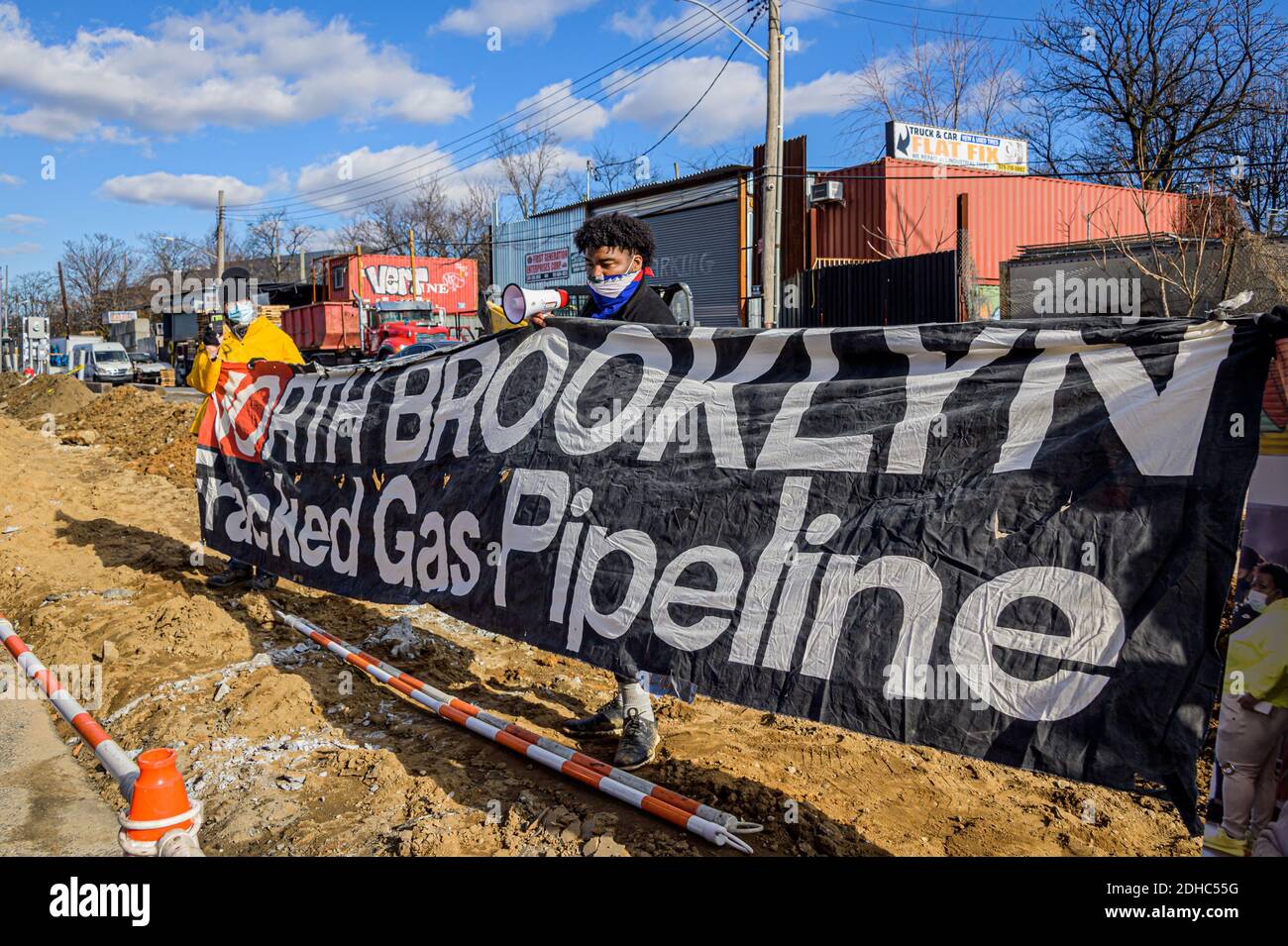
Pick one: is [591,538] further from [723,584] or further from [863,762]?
[863,762]

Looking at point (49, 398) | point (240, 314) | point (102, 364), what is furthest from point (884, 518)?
point (102, 364)

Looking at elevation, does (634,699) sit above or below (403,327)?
below

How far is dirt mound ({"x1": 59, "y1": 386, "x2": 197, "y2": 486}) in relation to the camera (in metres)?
13.7

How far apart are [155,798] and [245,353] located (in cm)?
567

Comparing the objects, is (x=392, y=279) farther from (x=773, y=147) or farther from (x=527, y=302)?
(x=527, y=302)

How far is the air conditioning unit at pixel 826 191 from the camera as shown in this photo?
73.4 feet

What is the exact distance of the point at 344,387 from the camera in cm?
618

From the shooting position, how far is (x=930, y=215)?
901 inches

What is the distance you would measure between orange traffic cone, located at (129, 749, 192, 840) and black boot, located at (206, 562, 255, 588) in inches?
204

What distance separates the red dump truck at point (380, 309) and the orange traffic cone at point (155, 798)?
2416cm

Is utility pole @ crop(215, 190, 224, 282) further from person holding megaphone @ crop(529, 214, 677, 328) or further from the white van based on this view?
person holding megaphone @ crop(529, 214, 677, 328)

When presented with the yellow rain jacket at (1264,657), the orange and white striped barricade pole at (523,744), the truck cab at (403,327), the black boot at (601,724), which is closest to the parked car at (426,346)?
the truck cab at (403,327)
